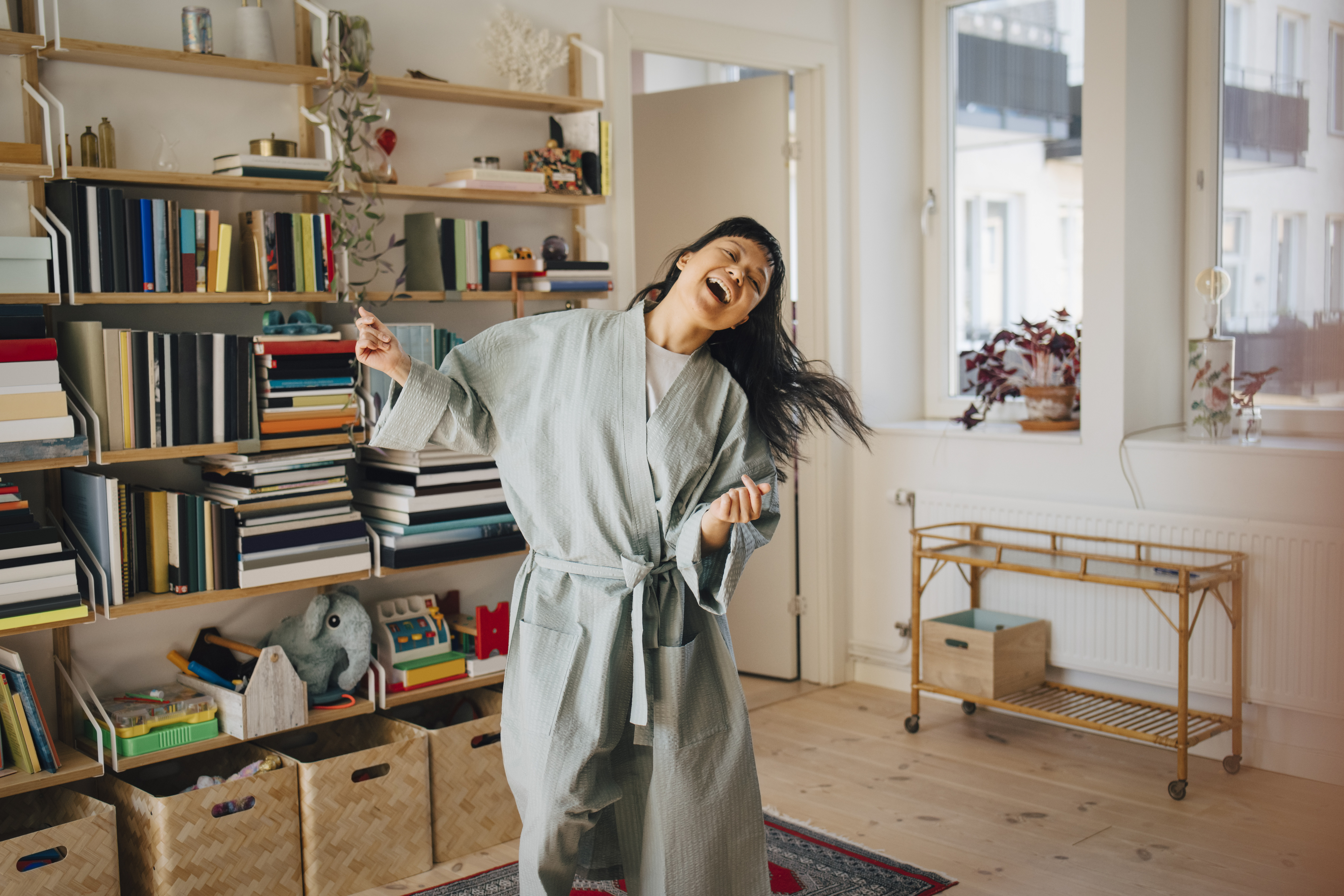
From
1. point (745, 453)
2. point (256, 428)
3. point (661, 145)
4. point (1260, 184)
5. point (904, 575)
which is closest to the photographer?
point (745, 453)

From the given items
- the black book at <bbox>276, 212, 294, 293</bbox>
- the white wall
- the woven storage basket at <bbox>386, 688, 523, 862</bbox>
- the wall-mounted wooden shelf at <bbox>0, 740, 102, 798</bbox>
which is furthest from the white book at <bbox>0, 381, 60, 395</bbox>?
the white wall

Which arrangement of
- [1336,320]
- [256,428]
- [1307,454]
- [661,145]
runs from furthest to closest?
[661,145], [1307,454], [256,428], [1336,320]

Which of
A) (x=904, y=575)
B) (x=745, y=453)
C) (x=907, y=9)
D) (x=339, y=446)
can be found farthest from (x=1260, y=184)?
(x=339, y=446)

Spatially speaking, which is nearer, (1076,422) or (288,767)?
(288,767)

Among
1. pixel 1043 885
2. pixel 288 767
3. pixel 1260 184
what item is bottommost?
pixel 1043 885

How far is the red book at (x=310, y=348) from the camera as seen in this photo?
2.46m

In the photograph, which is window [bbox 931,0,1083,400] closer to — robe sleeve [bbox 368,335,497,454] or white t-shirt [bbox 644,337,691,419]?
white t-shirt [bbox 644,337,691,419]

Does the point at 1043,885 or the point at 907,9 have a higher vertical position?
the point at 907,9

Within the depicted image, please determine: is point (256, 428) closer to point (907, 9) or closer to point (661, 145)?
point (661, 145)

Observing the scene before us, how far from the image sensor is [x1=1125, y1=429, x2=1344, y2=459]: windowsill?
3061 mm

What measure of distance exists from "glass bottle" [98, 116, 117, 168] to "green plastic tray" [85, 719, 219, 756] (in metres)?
1.13

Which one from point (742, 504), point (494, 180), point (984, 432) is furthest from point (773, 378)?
point (984, 432)

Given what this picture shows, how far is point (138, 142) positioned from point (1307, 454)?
9.58 feet

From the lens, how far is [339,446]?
8.52 feet
